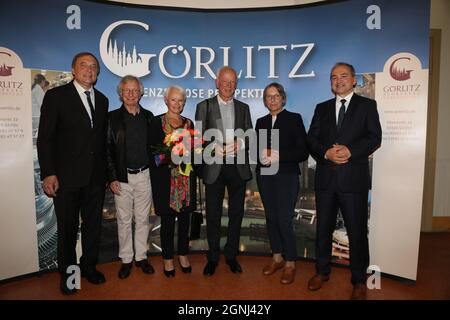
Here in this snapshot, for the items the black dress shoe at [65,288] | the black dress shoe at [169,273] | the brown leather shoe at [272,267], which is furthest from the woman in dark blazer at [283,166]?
the black dress shoe at [65,288]

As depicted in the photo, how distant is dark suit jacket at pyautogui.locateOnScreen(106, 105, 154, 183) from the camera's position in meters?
3.19

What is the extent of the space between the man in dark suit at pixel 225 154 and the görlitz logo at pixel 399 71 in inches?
59.1

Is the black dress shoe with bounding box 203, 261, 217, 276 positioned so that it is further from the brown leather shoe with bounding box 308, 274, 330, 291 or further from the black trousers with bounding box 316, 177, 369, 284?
the black trousers with bounding box 316, 177, 369, 284

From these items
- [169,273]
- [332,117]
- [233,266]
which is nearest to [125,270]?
[169,273]

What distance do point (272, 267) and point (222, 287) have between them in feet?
2.09

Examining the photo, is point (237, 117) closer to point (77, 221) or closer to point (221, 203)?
point (221, 203)

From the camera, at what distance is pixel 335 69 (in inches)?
119

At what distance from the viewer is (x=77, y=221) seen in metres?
3.13

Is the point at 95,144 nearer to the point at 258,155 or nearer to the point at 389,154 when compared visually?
the point at 258,155

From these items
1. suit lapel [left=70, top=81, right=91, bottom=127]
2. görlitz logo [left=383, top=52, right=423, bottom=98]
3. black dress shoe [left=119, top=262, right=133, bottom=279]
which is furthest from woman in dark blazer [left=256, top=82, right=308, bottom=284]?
suit lapel [left=70, top=81, right=91, bottom=127]

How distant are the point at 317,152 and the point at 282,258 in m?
1.33

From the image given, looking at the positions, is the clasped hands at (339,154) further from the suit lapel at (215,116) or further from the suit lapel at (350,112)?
the suit lapel at (215,116)

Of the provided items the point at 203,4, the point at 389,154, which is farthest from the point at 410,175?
the point at 203,4

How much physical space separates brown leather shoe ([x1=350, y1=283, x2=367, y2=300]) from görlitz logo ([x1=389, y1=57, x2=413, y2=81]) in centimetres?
201
